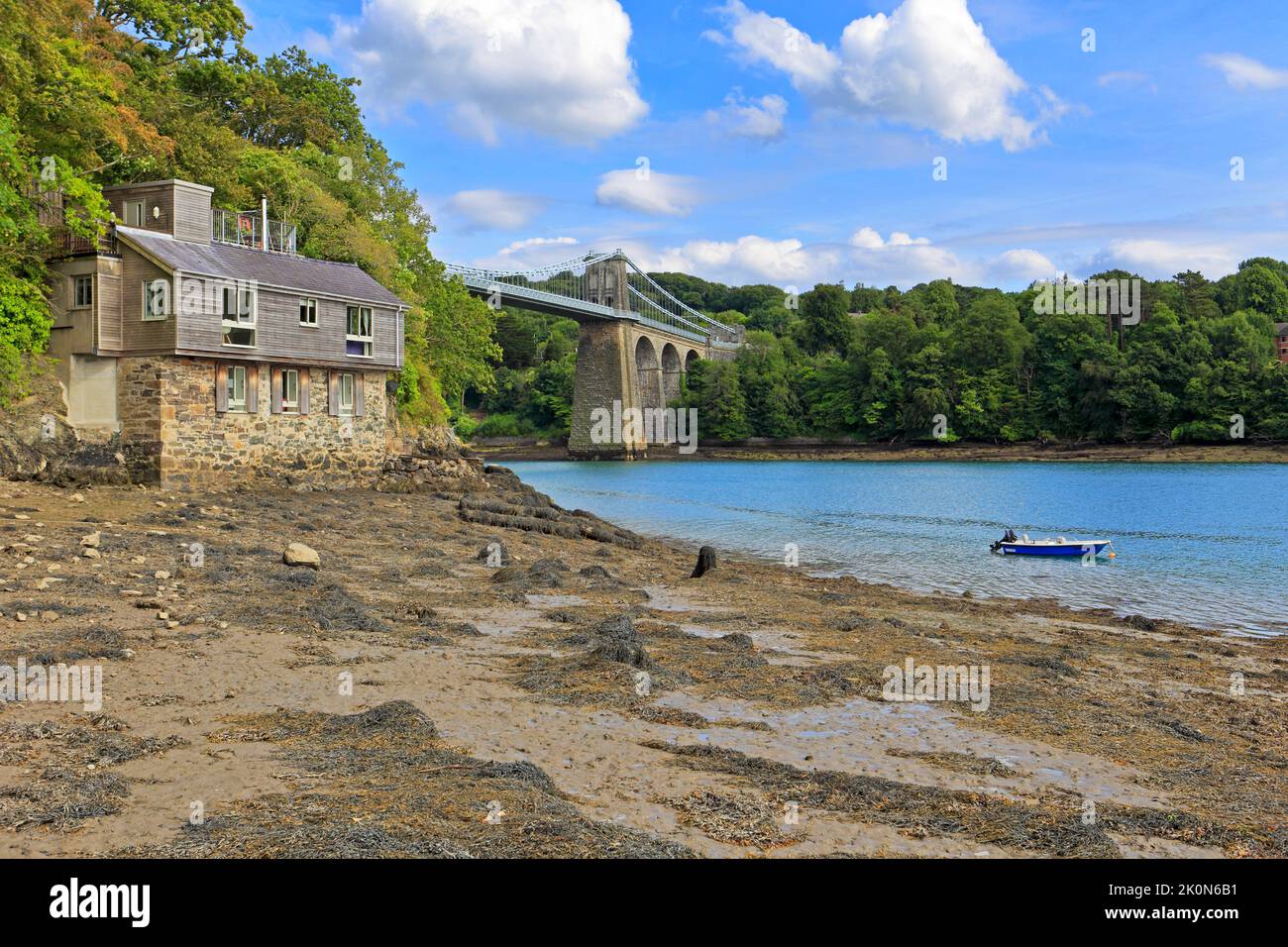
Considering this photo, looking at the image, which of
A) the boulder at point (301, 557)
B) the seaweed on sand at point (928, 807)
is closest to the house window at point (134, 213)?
the boulder at point (301, 557)

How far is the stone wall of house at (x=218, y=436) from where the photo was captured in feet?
95.1

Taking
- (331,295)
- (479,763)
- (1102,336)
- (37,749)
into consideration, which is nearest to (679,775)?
(479,763)

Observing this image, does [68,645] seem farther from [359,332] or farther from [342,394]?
[359,332]

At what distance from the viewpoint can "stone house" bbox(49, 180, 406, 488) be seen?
1141 inches

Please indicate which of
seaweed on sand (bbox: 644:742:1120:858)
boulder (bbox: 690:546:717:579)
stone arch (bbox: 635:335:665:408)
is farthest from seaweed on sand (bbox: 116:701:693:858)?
stone arch (bbox: 635:335:665:408)

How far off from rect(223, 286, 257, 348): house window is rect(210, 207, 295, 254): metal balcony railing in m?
2.56

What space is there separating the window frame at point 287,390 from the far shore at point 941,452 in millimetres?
44201

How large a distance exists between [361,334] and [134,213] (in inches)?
321

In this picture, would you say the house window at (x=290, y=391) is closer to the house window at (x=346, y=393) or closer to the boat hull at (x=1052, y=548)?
the house window at (x=346, y=393)

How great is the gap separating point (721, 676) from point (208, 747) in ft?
19.9

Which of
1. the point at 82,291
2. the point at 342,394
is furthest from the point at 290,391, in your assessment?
the point at 82,291

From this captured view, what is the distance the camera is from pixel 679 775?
8.49 m

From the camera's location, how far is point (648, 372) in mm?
142125
